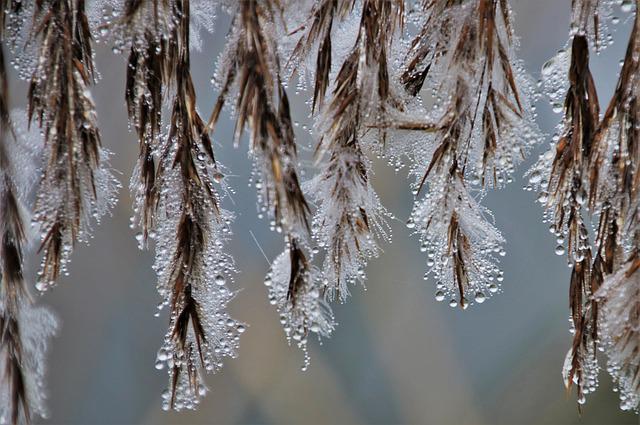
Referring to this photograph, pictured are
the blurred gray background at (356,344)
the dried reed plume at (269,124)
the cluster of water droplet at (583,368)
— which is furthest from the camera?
the blurred gray background at (356,344)

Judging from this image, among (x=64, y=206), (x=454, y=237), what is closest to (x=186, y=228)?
(x=64, y=206)

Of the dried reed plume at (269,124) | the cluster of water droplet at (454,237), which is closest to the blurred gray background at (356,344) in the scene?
the cluster of water droplet at (454,237)

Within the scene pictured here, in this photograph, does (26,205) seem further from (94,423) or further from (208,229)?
(94,423)

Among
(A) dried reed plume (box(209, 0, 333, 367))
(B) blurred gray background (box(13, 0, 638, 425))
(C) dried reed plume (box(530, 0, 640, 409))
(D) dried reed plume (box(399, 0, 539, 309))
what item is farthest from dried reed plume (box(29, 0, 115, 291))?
(B) blurred gray background (box(13, 0, 638, 425))

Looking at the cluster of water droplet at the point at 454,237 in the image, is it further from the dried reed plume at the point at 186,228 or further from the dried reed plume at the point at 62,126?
the dried reed plume at the point at 62,126

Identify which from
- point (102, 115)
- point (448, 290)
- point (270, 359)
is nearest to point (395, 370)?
point (270, 359)

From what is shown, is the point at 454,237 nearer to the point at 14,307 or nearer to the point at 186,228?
the point at 186,228
